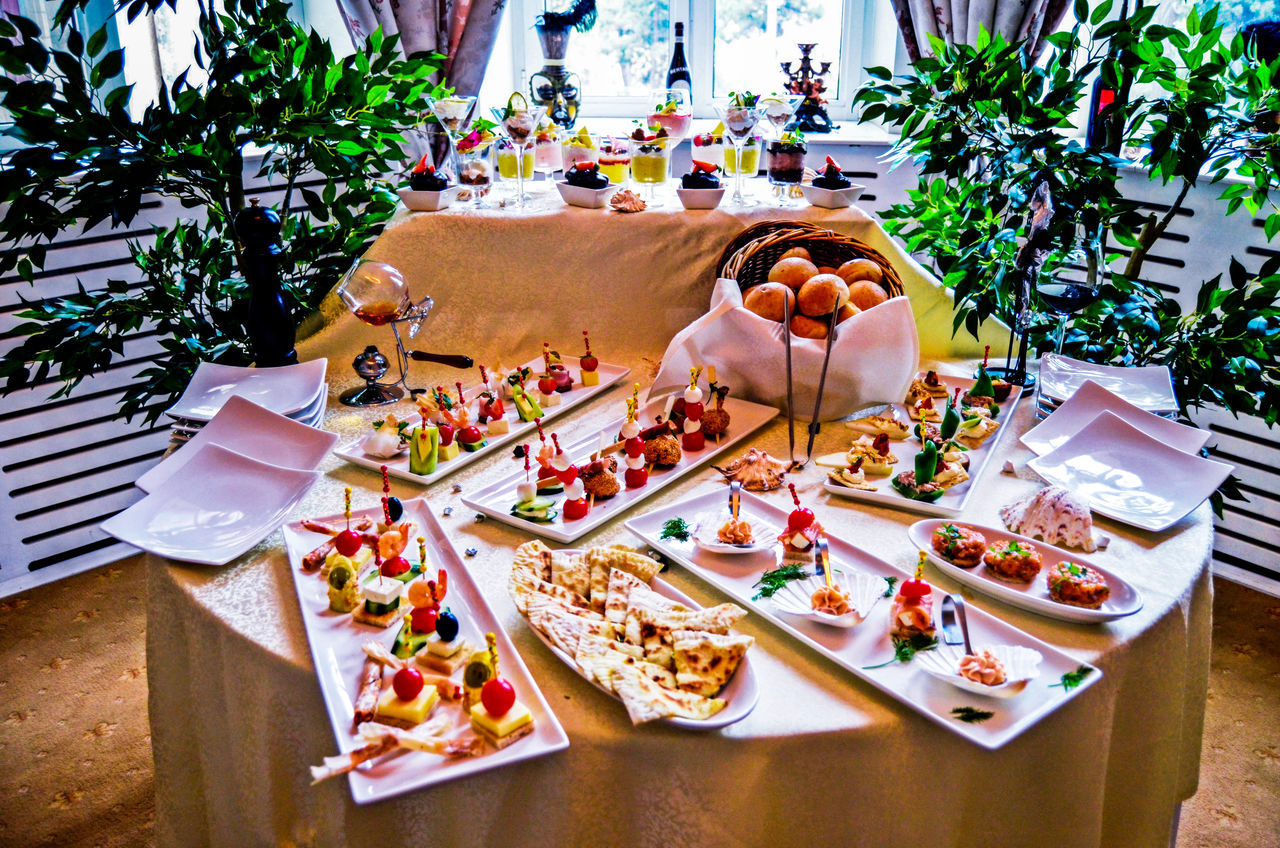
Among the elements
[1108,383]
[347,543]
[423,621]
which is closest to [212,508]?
[347,543]

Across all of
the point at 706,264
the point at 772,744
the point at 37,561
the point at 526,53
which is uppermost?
the point at 526,53

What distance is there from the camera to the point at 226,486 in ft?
5.30

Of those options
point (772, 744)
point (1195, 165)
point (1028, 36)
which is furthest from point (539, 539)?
point (1028, 36)

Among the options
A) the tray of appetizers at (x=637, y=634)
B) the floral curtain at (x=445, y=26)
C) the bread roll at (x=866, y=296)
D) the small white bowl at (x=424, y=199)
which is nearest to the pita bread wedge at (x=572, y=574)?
the tray of appetizers at (x=637, y=634)

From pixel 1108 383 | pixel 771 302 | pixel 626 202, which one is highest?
pixel 626 202

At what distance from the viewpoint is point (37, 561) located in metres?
2.95

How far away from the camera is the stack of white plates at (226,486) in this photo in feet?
4.84

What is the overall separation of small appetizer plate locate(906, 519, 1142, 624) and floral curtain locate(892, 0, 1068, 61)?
2.27 meters

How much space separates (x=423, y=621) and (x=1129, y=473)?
1198mm

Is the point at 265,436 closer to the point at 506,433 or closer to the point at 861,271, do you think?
the point at 506,433

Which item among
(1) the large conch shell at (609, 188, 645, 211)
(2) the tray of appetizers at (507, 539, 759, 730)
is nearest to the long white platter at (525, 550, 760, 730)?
(2) the tray of appetizers at (507, 539, 759, 730)

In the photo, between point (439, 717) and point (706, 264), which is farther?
point (706, 264)

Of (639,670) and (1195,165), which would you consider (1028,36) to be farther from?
(639,670)

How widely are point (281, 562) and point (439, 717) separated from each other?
49cm
